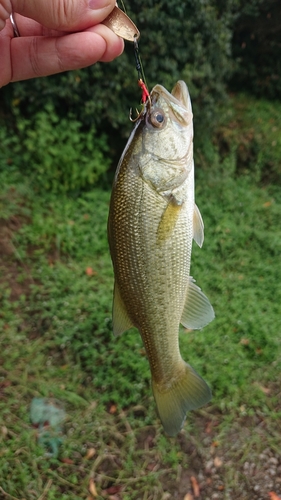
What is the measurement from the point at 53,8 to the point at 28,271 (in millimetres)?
2704

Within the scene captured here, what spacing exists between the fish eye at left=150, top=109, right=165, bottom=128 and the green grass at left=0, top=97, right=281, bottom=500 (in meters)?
2.08

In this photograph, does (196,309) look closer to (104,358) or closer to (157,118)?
(157,118)

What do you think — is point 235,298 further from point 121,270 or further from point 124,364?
point 121,270

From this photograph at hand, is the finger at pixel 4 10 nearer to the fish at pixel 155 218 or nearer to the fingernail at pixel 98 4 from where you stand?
the fingernail at pixel 98 4

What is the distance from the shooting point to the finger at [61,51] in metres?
1.88

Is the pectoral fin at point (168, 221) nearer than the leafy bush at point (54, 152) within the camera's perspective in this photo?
Yes

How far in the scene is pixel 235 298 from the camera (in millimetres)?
4109

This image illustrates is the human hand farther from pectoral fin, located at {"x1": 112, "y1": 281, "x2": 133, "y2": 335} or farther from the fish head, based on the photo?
pectoral fin, located at {"x1": 112, "y1": 281, "x2": 133, "y2": 335}

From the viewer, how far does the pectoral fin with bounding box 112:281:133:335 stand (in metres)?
1.97

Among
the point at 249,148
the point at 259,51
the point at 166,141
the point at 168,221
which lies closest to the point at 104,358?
the point at 168,221

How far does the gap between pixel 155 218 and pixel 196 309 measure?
516mm

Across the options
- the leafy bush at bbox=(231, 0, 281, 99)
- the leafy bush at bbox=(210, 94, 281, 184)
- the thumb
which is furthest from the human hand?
the leafy bush at bbox=(231, 0, 281, 99)

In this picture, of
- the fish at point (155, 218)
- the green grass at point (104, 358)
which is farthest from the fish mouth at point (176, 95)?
Result: the green grass at point (104, 358)

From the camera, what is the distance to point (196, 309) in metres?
2.08
